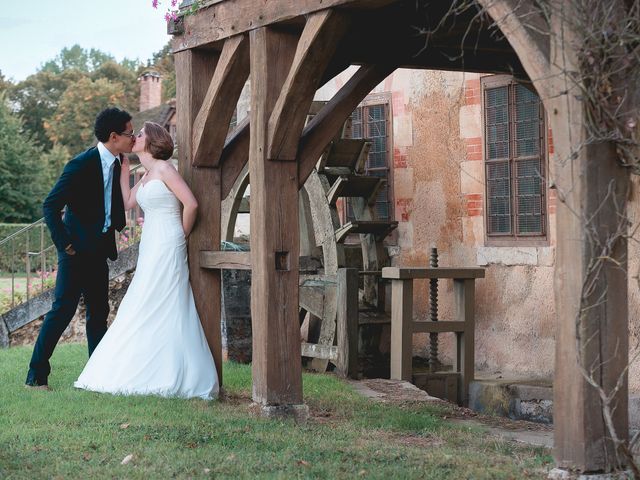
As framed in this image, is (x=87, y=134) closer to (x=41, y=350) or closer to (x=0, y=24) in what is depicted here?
(x=41, y=350)

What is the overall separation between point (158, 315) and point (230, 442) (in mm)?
2163

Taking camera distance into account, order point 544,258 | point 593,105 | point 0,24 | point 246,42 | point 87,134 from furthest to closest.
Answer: point 0,24 → point 87,134 → point 544,258 → point 246,42 → point 593,105

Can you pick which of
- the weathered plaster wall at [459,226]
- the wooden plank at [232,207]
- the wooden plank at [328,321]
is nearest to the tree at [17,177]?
the wooden plank at [232,207]

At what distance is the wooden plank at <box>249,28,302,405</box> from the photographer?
691 centimetres

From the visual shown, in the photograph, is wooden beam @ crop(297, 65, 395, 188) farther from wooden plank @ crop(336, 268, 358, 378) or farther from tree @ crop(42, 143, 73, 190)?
tree @ crop(42, 143, 73, 190)

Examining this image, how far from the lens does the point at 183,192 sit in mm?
7770

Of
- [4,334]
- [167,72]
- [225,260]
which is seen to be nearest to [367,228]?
[225,260]

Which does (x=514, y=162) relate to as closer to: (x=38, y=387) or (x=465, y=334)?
(x=465, y=334)

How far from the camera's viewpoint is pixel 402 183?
11133 millimetres

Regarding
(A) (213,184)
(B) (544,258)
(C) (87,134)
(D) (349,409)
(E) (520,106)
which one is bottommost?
(D) (349,409)

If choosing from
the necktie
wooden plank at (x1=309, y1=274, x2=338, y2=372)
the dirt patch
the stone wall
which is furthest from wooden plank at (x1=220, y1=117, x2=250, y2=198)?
the stone wall

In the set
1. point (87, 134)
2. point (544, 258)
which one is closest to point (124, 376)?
point (544, 258)

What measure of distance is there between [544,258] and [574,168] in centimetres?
507

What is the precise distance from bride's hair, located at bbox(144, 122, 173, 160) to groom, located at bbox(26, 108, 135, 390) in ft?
0.55
